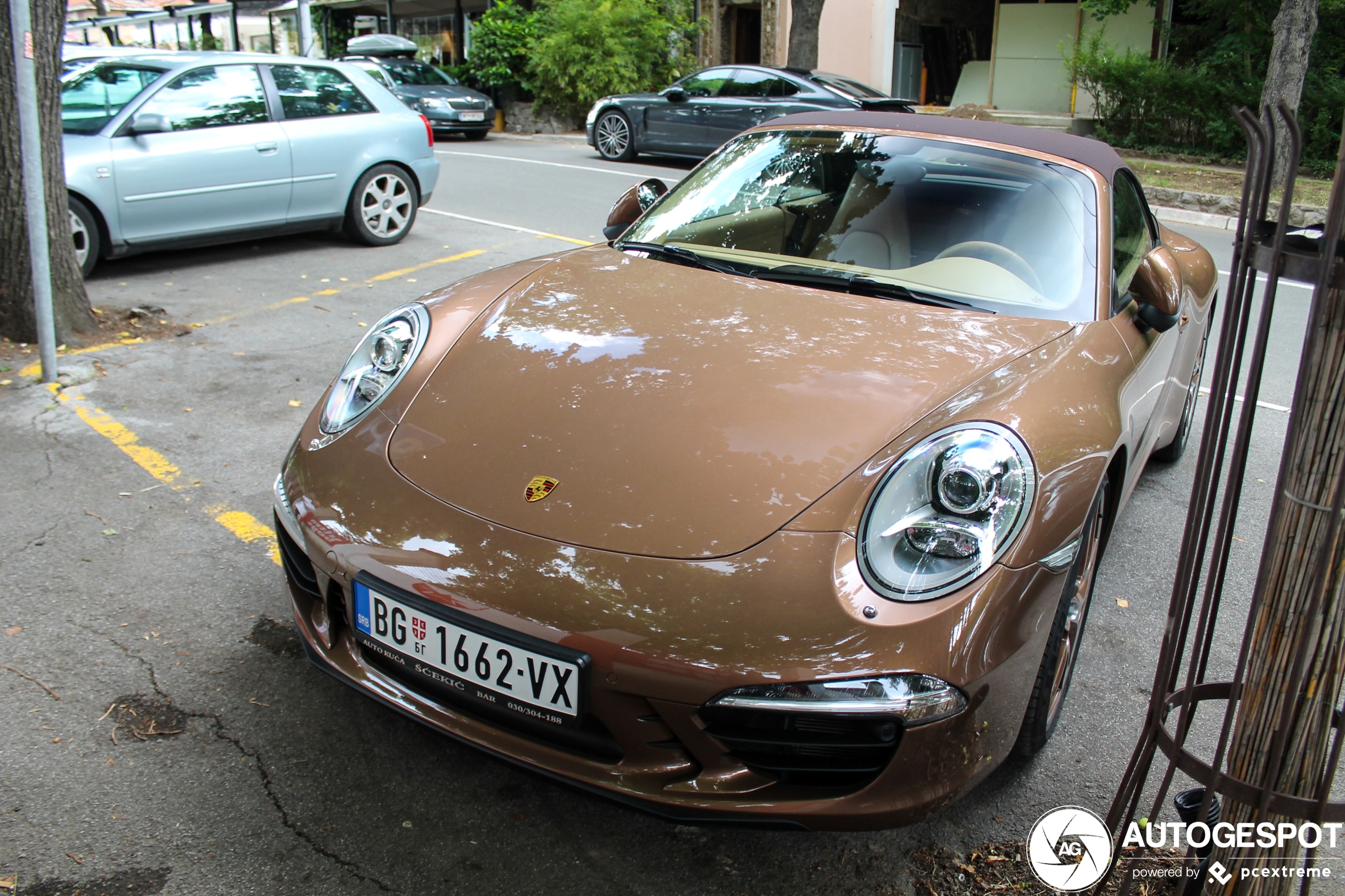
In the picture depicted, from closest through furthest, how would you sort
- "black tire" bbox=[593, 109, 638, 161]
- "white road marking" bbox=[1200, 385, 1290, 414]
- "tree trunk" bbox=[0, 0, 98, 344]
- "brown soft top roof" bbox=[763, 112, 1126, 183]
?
"brown soft top roof" bbox=[763, 112, 1126, 183]
"tree trunk" bbox=[0, 0, 98, 344]
"white road marking" bbox=[1200, 385, 1290, 414]
"black tire" bbox=[593, 109, 638, 161]

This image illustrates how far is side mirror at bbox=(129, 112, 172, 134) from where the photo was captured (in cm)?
623

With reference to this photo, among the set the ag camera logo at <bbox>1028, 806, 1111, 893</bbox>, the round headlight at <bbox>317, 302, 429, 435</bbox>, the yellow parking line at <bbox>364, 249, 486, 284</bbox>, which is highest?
the round headlight at <bbox>317, 302, 429, 435</bbox>

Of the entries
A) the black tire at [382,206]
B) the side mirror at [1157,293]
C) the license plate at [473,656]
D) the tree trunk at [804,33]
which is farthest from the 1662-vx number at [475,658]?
the tree trunk at [804,33]

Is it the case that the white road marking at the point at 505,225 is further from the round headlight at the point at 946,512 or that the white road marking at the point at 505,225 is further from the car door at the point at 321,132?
the round headlight at the point at 946,512

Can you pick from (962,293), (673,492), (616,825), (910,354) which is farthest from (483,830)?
(962,293)

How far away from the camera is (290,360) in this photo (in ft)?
16.9

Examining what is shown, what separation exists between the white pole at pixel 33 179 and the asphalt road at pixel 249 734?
27 centimetres

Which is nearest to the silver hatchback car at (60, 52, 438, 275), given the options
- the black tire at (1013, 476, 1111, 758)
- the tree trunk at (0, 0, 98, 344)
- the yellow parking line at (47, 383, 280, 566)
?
the tree trunk at (0, 0, 98, 344)

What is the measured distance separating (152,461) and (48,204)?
1.98 metres

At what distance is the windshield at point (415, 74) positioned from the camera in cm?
1764

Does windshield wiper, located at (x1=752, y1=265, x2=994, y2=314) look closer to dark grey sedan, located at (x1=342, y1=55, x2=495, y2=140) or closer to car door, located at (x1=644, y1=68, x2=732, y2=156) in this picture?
car door, located at (x1=644, y1=68, x2=732, y2=156)

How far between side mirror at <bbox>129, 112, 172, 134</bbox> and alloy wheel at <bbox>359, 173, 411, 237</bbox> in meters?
1.61

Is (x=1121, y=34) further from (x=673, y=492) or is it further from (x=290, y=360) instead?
(x=673, y=492)

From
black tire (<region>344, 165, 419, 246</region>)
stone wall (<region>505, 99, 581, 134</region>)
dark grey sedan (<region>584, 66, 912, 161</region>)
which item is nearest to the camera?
black tire (<region>344, 165, 419, 246</region>)
